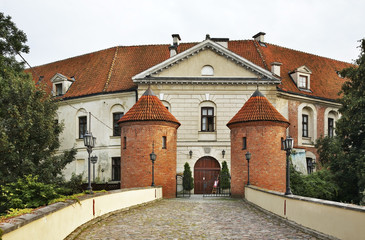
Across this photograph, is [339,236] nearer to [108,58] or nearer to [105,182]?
[105,182]

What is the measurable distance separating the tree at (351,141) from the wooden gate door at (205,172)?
25.0 feet

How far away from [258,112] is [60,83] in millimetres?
19290

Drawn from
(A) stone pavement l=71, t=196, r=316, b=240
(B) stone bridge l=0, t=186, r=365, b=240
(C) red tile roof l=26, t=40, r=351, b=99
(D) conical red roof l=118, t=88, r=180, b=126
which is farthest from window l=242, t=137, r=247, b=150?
(A) stone pavement l=71, t=196, r=316, b=240

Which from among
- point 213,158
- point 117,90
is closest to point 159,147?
point 213,158

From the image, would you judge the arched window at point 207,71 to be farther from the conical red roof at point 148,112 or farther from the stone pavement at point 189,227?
the stone pavement at point 189,227

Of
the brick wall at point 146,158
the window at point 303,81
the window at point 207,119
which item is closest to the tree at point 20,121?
the brick wall at point 146,158

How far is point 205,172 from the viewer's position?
32719 mm

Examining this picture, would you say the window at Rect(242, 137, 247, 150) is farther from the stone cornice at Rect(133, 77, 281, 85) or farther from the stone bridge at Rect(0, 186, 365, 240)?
the stone bridge at Rect(0, 186, 365, 240)

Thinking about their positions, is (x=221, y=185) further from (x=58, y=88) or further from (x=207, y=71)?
(x=58, y=88)

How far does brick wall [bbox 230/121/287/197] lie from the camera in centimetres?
2523

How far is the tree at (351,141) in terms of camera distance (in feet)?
88.0

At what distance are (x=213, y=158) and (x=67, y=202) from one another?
2318 cm

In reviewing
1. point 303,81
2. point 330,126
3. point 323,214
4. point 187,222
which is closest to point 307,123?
point 330,126

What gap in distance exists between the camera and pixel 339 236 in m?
9.34
